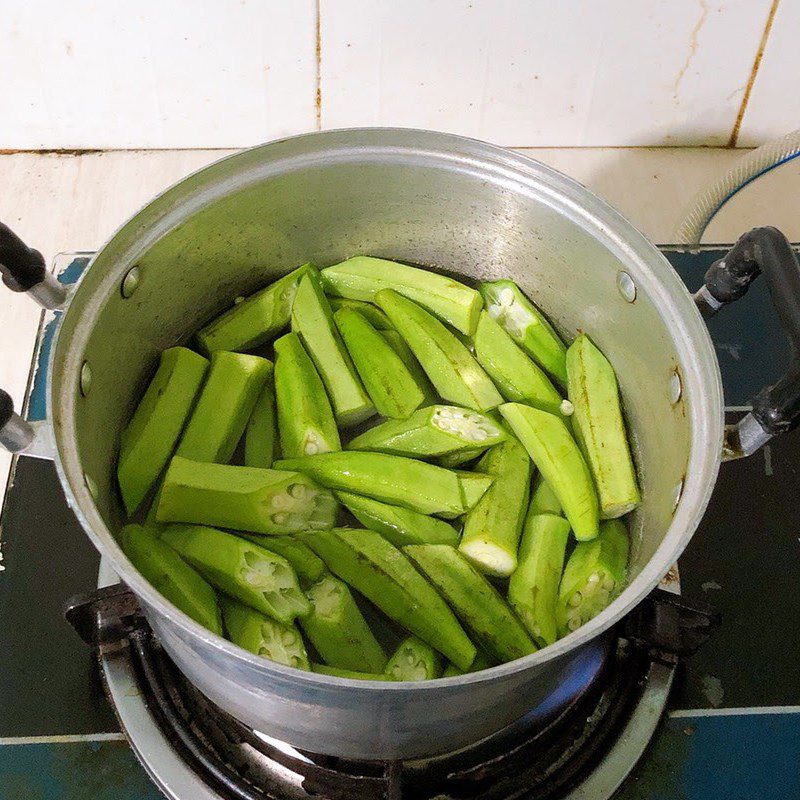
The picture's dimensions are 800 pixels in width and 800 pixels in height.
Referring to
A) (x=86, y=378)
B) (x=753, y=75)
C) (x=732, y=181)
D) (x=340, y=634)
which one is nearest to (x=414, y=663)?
(x=340, y=634)

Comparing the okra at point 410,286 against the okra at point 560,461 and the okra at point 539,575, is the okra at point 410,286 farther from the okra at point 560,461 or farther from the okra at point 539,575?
the okra at point 539,575

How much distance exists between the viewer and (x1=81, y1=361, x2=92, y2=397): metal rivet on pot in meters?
0.85

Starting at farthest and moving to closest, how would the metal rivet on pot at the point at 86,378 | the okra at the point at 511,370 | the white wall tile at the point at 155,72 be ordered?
the white wall tile at the point at 155,72
the okra at the point at 511,370
the metal rivet on pot at the point at 86,378

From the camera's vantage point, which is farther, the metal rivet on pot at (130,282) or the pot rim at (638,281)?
the metal rivet on pot at (130,282)

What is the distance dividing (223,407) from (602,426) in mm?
447

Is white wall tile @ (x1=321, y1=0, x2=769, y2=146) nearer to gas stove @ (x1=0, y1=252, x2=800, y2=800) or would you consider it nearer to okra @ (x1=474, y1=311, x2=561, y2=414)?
okra @ (x1=474, y1=311, x2=561, y2=414)

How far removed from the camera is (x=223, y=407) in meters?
1.02

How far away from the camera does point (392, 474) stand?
0.97 m

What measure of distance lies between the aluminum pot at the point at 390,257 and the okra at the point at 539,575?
0.19 feet

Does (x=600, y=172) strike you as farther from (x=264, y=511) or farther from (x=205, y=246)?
(x=264, y=511)

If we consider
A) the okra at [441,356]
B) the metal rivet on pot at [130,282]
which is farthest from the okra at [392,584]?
the metal rivet on pot at [130,282]

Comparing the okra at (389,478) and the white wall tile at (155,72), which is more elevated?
the white wall tile at (155,72)

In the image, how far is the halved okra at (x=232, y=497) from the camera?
0.92 meters

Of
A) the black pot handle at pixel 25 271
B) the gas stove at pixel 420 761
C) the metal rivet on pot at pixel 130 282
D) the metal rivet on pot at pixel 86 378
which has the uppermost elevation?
the black pot handle at pixel 25 271
